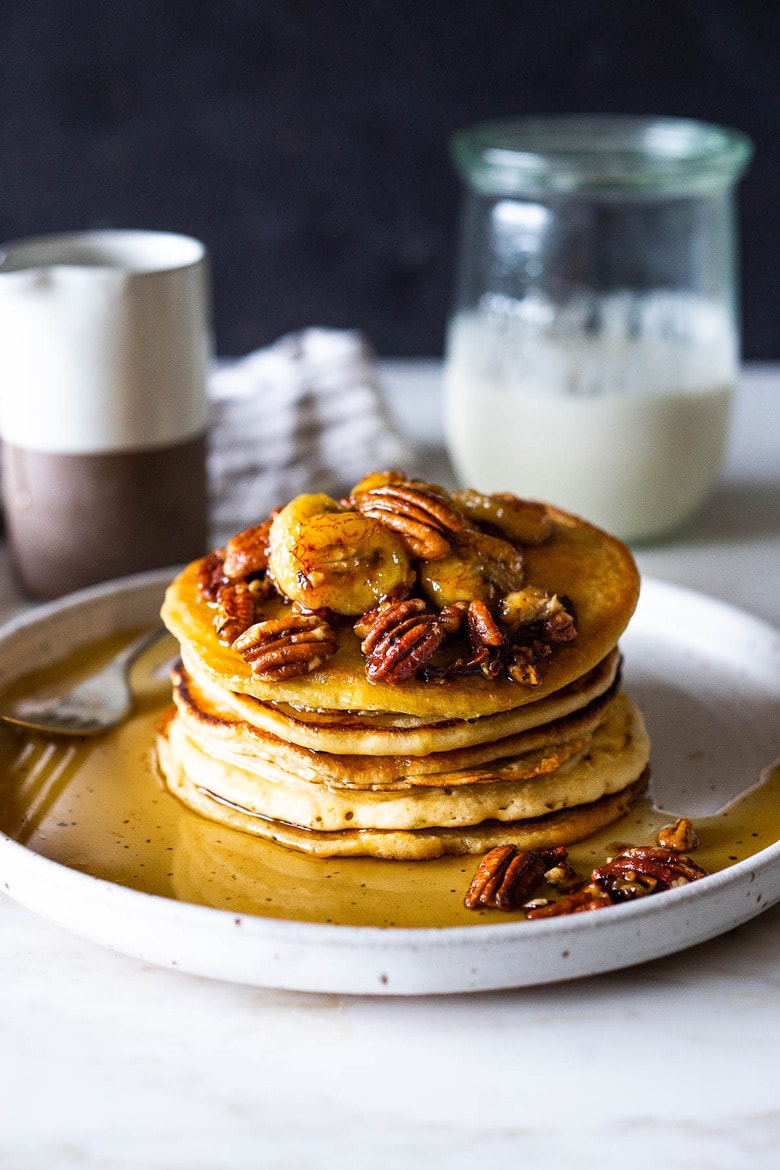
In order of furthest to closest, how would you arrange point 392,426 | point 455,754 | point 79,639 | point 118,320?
point 392,426, point 118,320, point 79,639, point 455,754

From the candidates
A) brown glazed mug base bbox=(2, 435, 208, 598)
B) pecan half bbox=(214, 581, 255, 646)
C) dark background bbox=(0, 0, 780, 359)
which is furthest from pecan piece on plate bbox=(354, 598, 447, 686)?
dark background bbox=(0, 0, 780, 359)

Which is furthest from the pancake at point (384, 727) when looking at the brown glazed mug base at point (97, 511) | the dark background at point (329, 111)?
the dark background at point (329, 111)

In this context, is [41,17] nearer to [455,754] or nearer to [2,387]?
[2,387]

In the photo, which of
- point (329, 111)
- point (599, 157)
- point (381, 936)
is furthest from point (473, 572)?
point (329, 111)

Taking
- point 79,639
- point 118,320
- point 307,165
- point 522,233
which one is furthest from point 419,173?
point 79,639

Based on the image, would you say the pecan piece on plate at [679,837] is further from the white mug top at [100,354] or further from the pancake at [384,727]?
the white mug top at [100,354]

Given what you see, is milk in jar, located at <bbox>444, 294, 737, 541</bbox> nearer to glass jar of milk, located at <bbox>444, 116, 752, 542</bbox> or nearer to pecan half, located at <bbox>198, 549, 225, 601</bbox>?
glass jar of milk, located at <bbox>444, 116, 752, 542</bbox>

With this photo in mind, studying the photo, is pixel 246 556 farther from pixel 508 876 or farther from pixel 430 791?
pixel 508 876
